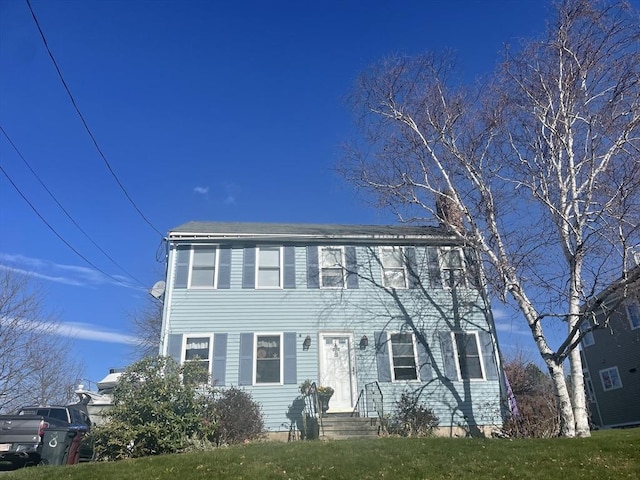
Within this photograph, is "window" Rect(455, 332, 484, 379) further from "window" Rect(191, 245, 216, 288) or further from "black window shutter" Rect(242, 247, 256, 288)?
"window" Rect(191, 245, 216, 288)

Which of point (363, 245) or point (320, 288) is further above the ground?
point (363, 245)

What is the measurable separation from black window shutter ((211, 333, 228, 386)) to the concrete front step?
3245 millimetres

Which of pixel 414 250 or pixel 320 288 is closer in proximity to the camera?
pixel 320 288

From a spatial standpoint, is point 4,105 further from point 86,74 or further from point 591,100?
point 591,100

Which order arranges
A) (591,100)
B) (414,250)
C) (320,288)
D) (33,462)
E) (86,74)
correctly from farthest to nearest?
(414,250) < (320,288) < (86,74) < (591,100) < (33,462)

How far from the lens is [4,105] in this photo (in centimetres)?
945

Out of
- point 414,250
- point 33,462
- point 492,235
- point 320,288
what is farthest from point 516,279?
point 33,462

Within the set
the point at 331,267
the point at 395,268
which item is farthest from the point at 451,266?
the point at 331,267

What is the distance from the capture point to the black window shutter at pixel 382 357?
13676 mm

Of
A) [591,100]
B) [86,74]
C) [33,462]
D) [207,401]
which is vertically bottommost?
[33,462]

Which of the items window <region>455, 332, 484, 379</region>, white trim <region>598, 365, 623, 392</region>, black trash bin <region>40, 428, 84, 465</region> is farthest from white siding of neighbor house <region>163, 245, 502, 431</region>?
white trim <region>598, 365, 623, 392</region>

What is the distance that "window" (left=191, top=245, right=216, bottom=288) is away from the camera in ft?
47.3

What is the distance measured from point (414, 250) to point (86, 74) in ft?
36.2

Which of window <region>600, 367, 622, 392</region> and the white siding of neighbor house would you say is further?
window <region>600, 367, 622, 392</region>
